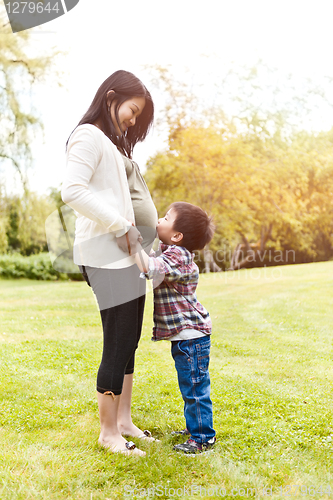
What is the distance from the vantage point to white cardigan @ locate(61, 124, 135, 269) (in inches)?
69.9

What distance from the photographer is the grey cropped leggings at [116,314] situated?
190 cm

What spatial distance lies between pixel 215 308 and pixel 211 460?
4.89 metres

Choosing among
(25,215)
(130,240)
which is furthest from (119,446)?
(25,215)

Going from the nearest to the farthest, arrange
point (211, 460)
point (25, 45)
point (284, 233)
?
1. point (211, 460)
2. point (25, 45)
3. point (284, 233)

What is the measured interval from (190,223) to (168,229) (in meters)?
0.11

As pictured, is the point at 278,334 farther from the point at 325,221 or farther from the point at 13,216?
the point at 325,221

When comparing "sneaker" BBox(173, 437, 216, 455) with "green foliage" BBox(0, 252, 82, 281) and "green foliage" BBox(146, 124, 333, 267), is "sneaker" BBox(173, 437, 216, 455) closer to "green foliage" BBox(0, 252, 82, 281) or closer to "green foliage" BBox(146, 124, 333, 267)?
"green foliage" BBox(0, 252, 82, 281)

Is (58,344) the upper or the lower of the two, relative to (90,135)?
lower

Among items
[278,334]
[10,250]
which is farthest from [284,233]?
[278,334]

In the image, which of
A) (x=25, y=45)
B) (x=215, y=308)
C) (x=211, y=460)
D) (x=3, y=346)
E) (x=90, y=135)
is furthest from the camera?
(x=25, y=45)

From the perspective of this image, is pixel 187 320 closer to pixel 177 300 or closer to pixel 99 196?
pixel 177 300

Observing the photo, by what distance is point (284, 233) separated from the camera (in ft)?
56.2

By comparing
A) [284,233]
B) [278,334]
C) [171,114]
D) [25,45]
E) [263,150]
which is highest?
[25,45]

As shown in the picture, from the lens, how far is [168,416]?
2578mm
